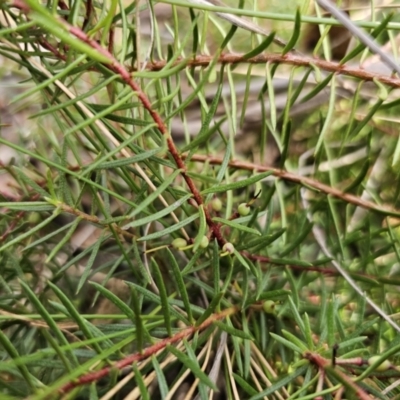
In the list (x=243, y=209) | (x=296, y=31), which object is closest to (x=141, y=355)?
(x=243, y=209)

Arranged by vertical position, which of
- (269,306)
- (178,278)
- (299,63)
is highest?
(299,63)

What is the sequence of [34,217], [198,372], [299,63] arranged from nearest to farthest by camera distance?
[198,372]
[299,63]
[34,217]

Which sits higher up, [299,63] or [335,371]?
[299,63]

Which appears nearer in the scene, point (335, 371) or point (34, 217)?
point (335, 371)

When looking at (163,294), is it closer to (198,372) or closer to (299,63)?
(198,372)

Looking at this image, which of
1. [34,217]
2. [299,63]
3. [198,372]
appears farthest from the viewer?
[34,217]

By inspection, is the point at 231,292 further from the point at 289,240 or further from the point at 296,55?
the point at 296,55

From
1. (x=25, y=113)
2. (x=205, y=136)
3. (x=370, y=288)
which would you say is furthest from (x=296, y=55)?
(x=25, y=113)

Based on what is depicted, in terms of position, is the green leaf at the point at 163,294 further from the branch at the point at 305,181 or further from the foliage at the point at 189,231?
the branch at the point at 305,181

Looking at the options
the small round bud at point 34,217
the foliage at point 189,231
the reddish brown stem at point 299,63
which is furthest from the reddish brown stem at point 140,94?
the small round bud at point 34,217

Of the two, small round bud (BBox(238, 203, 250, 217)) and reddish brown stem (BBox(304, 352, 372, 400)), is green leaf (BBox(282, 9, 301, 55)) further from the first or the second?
reddish brown stem (BBox(304, 352, 372, 400))
